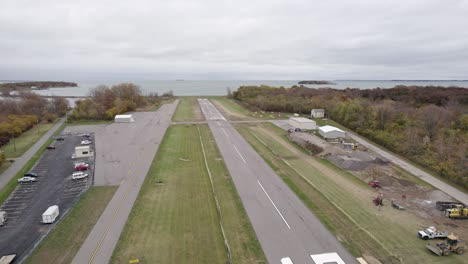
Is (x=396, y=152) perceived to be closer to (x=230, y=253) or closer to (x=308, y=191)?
(x=308, y=191)

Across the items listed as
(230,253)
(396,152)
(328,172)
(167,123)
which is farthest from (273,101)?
(230,253)

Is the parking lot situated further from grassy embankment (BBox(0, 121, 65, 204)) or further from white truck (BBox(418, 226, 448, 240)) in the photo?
white truck (BBox(418, 226, 448, 240))

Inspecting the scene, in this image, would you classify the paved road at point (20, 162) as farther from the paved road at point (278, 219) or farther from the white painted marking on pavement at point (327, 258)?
the white painted marking on pavement at point (327, 258)

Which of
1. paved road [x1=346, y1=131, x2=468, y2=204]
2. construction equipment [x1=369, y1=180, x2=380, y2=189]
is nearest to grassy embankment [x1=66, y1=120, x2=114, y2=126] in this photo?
paved road [x1=346, y1=131, x2=468, y2=204]

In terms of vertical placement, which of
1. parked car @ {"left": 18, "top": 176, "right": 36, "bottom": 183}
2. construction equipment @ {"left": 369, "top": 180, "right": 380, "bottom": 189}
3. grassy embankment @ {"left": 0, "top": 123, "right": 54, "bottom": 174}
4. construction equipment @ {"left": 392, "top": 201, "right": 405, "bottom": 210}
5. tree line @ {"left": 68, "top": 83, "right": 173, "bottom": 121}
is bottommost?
construction equipment @ {"left": 392, "top": 201, "right": 405, "bottom": 210}

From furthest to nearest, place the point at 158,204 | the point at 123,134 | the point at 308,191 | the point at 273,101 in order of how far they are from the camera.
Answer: the point at 273,101
the point at 123,134
the point at 308,191
the point at 158,204

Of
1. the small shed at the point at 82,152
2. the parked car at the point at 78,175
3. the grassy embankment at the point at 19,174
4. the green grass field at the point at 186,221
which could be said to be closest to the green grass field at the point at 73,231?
the green grass field at the point at 186,221

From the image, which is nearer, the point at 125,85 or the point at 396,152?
the point at 396,152
